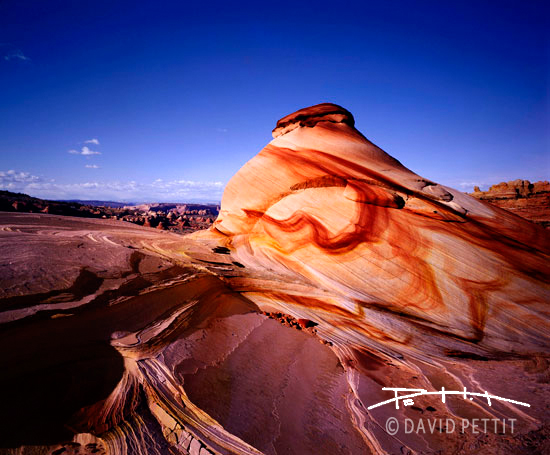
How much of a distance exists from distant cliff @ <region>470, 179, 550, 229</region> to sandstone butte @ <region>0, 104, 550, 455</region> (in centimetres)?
638

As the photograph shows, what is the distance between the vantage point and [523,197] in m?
11.5

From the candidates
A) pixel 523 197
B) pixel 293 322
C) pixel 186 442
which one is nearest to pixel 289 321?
pixel 293 322

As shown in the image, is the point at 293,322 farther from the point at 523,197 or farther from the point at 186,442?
the point at 523,197

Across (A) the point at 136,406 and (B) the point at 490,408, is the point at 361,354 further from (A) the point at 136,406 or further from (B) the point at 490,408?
(A) the point at 136,406

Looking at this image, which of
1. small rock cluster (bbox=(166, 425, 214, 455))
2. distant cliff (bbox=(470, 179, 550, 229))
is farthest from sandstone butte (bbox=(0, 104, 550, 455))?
distant cliff (bbox=(470, 179, 550, 229))

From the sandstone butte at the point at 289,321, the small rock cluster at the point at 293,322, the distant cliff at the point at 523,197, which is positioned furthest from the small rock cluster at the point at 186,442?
the distant cliff at the point at 523,197

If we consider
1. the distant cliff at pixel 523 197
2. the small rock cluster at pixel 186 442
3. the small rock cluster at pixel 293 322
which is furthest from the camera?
the distant cliff at pixel 523 197

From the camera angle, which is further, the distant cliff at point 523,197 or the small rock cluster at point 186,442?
the distant cliff at point 523,197

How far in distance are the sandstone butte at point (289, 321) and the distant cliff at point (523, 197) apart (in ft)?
20.9

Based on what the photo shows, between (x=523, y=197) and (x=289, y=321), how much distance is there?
45.1 ft

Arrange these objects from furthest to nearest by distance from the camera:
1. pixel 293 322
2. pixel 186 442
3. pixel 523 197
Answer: pixel 523 197
pixel 293 322
pixel 186 442

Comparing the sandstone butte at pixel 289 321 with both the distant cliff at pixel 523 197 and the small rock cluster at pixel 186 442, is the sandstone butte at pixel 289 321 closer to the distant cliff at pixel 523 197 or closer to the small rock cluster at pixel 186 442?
the small rock cluster at pixel 186 442

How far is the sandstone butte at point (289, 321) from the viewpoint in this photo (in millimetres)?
2125

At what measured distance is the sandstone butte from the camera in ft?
6.97
